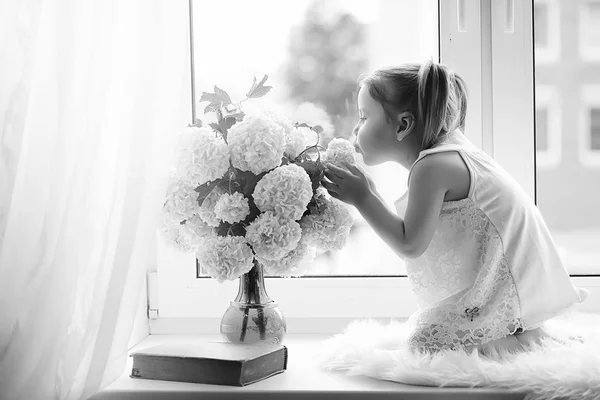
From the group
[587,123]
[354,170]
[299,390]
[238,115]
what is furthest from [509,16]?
[299,390]

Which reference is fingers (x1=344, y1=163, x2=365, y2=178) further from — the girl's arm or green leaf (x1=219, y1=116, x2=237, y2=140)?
green leaf (x1=219, y1=116, x2=237, y2=140)

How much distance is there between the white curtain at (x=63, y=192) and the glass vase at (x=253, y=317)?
0.27m

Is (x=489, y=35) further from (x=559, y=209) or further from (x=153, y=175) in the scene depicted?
(x=153, y=175)

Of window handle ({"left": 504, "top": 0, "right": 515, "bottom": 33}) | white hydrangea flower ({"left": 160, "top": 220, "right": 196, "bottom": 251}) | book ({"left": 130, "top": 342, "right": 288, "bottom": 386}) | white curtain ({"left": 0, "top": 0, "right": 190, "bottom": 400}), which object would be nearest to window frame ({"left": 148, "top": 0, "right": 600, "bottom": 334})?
window handle ({"left": 504, "top": 0, "right": 515, "bottom": 33})

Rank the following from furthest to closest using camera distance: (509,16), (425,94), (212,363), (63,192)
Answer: (509,16) → (425,94) → (212,363) → (63,192)

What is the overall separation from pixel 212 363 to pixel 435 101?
1.94 ft

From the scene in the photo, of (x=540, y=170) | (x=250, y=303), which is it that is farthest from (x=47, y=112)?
(x=540, y=170)

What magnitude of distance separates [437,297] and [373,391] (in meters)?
0.24

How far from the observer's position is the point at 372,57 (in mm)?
1662

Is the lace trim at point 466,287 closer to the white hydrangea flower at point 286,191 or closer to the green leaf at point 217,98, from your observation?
the white hydrangea flower at point 286,191

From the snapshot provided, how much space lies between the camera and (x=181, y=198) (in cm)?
125

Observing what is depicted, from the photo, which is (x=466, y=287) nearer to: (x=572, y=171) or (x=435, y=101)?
(x=435, y=101)

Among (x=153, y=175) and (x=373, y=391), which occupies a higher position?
(x=153, y=175)

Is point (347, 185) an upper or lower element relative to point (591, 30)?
lower
